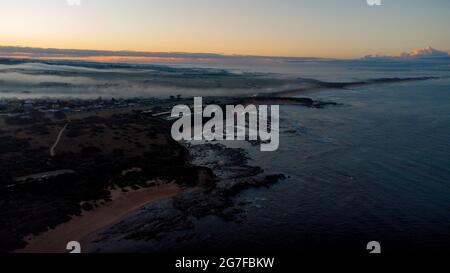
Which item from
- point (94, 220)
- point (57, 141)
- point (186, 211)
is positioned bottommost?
point (94, 220)

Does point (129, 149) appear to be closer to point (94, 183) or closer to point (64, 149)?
point (64, 149)

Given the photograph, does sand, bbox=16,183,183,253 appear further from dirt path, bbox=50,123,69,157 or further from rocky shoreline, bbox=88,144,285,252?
dirt path, bbox=50,123,69,157

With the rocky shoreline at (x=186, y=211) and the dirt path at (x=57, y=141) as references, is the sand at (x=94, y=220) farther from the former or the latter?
the dirt path at (x=57, y=141)

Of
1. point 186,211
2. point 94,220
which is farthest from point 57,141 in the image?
point 186,211

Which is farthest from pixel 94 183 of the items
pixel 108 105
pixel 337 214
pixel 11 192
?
pixel 108 105

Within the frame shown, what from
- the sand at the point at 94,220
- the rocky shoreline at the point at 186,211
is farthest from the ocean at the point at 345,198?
the sand at the point at 94,220

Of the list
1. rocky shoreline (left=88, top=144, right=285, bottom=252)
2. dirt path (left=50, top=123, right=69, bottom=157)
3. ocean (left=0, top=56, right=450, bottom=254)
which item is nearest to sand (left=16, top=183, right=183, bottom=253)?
rocky shoreline (left=88, top=144, right=285, bottom=252)

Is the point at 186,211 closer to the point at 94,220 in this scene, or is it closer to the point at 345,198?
the point at 94,220
